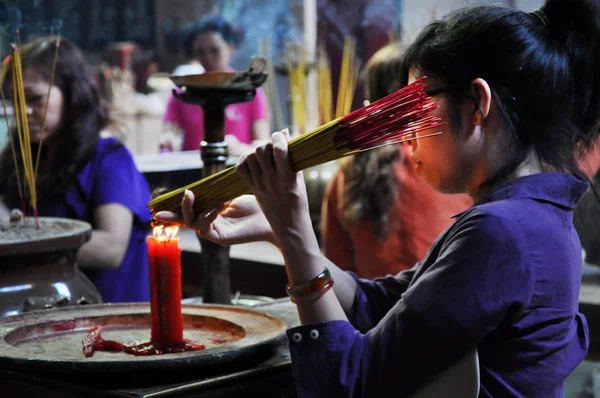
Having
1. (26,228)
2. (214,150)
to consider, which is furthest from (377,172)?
(26,228)

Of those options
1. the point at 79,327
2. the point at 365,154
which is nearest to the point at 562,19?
the point at 79,327

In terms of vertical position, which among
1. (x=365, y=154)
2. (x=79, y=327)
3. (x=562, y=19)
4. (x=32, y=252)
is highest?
(x=562, y=19)

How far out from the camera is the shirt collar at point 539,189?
1.42m

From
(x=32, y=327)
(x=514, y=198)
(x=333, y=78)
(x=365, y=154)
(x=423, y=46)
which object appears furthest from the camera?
(x=333, y=78)

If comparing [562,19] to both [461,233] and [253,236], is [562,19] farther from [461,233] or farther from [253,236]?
[253,236]

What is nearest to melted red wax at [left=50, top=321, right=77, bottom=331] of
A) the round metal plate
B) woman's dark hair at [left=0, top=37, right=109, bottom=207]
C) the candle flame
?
the round metal plate

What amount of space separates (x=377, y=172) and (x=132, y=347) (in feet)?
4.92

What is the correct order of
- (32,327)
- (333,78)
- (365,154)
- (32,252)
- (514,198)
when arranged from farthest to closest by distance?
(333,78) < (365,154) < (32,252) < (32,327) < (514,198)

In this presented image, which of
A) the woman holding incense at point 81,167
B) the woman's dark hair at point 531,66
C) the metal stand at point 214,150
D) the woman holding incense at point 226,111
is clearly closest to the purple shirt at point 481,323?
the woman's dark hair at point 531,66

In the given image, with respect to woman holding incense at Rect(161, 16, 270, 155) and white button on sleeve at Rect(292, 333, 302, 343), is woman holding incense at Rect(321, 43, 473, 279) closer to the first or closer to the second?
white button on sleeve at Rect(292, 333, 302, 343)

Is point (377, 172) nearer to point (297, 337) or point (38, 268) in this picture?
point (38, 268)

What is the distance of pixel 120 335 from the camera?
1.70m

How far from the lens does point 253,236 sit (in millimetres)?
1706

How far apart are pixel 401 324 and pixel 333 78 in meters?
5.00
